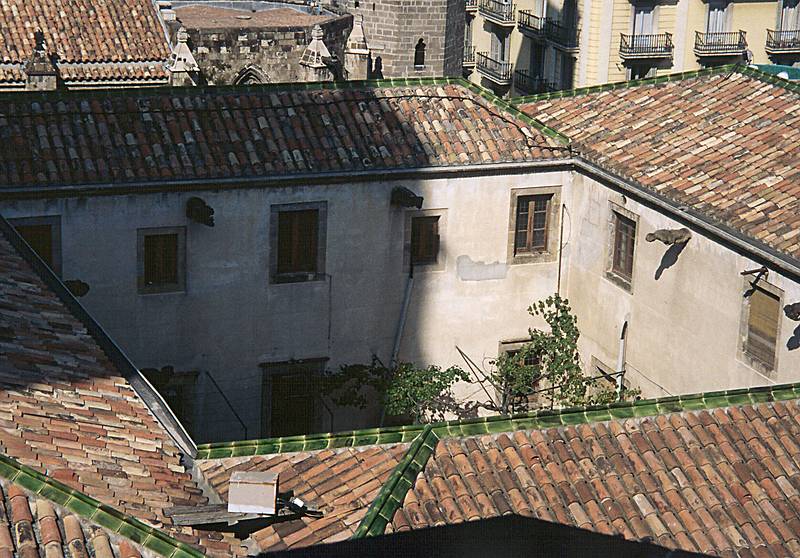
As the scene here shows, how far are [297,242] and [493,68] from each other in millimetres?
44076

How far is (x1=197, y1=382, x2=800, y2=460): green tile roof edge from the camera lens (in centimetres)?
1433

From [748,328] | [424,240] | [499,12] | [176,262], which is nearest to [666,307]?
[748,328]

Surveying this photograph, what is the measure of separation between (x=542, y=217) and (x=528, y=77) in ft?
127

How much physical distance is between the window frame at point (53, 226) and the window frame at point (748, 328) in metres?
10.2

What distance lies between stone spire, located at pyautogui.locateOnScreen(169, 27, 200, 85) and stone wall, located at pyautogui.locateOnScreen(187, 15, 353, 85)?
1.43m

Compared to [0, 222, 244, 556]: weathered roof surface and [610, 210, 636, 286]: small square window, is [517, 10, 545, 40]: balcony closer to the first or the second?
[610, 210, 636, 286]: small square window

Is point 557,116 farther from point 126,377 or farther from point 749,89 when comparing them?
point 126,377

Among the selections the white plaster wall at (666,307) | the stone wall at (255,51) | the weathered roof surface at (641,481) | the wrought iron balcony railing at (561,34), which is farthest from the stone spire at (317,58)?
the weathered roof surface at (641,481)

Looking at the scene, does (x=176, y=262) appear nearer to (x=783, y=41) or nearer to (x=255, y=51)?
(x=255, y=51)

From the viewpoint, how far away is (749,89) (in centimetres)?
2664

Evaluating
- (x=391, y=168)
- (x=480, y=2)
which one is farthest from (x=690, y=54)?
(x=391, y=168)

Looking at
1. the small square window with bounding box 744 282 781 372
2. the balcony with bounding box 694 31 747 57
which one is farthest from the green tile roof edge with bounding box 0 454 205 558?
the balcony with bounding box 694 31 747 57

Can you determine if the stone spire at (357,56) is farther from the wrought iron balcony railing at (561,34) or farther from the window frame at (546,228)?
the wrought iron balcony railing at (561,34)

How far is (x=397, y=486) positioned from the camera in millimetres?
13258
